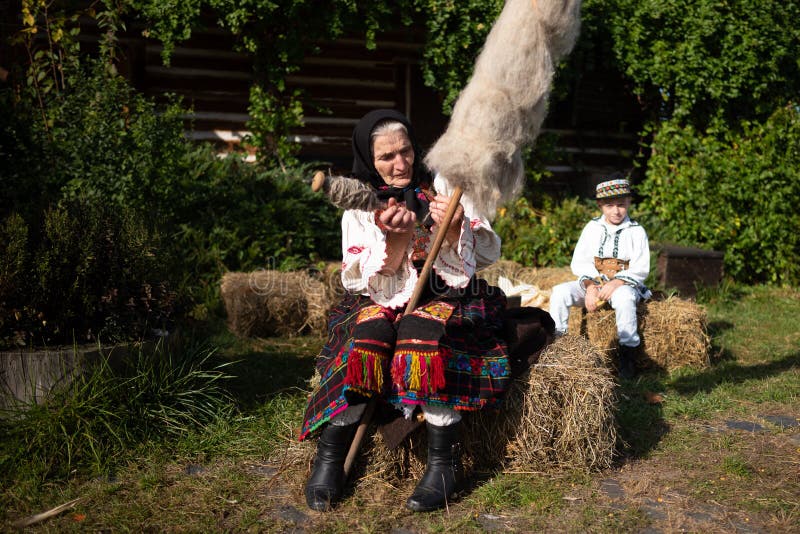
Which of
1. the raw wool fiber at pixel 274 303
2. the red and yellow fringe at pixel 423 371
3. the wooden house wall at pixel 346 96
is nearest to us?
the red and yellow fringe at pixel 423 371

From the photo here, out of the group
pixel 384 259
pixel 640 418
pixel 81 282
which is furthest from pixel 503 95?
pixel 81 282

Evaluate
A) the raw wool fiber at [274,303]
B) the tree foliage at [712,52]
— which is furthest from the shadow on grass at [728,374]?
the tree foliage at [712,52]

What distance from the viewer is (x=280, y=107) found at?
26.5 feet

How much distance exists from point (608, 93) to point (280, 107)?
17.3 feet

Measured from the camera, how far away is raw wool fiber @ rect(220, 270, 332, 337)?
5.77 metres

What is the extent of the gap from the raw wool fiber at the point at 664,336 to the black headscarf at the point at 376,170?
2.41 m

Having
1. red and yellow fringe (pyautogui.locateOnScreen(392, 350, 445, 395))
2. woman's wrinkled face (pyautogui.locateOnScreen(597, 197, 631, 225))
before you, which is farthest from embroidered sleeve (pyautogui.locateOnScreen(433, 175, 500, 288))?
woman's wrinkled face (pyautogui.locateOnScreen(597, 197, 631, 225))

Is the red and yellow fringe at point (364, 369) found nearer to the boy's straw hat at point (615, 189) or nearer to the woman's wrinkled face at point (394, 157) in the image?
the woman's wrinkled face at point (394, 157)

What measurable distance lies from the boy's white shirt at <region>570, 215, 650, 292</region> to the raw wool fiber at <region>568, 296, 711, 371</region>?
11.9 inches

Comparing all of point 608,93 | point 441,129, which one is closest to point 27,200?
point 441,129

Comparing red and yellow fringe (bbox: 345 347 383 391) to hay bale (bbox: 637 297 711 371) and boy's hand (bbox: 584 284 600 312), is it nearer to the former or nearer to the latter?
boy's hand (bbox: 584 284 600 312)

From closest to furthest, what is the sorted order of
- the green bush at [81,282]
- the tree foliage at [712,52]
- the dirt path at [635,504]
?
the dirt path at [635,504]
the green bush at [81,282]
the tree foliage at [712,52]

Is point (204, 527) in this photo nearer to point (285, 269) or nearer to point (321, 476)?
point (321, 476)

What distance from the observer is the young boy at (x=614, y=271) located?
16.1ft
